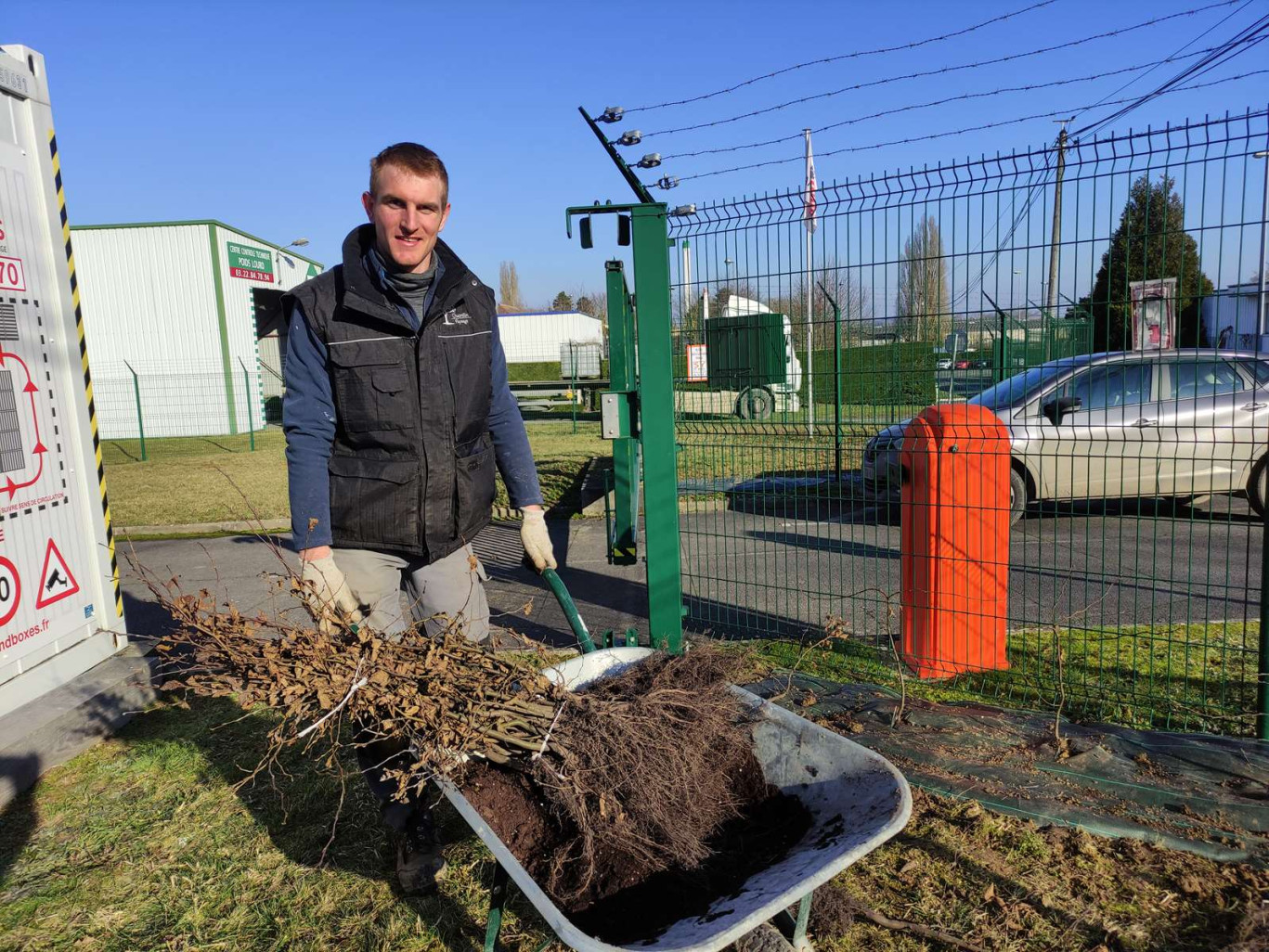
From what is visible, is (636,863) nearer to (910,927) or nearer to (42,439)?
(910,927)

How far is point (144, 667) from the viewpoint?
14.2 feet

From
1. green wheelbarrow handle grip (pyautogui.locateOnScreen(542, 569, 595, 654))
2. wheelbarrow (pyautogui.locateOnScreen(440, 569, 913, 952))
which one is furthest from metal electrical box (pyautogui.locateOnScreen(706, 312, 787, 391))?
wheelbarrow (pyautogui.locateOnScreen(440, 569, 913, 952))

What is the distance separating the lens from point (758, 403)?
420 centimetres

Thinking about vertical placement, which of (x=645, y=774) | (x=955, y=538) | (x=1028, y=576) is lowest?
(x=1028, y=576)

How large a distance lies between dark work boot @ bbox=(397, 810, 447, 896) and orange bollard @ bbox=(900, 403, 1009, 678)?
7.40 feet

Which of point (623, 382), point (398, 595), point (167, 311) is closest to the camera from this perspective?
point (398, 595)

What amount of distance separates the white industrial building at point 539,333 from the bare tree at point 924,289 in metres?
34.3

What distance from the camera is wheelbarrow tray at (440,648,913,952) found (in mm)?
1568

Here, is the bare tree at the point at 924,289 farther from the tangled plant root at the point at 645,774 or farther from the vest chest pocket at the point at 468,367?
the tangled plant root at the point at 645,774

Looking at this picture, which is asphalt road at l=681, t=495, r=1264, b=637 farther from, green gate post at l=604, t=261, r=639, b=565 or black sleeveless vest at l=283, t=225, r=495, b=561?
black sleeveless vest at l=283, t=225, r=495, b=561

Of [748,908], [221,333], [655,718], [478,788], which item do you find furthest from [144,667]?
[221,333]

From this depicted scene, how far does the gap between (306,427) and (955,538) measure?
111 inches

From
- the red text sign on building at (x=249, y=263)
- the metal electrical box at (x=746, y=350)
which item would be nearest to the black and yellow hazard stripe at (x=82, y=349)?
the metal electrical box at (x=746, y=350)

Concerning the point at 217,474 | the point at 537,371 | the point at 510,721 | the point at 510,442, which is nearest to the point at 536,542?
the point at 510,442
